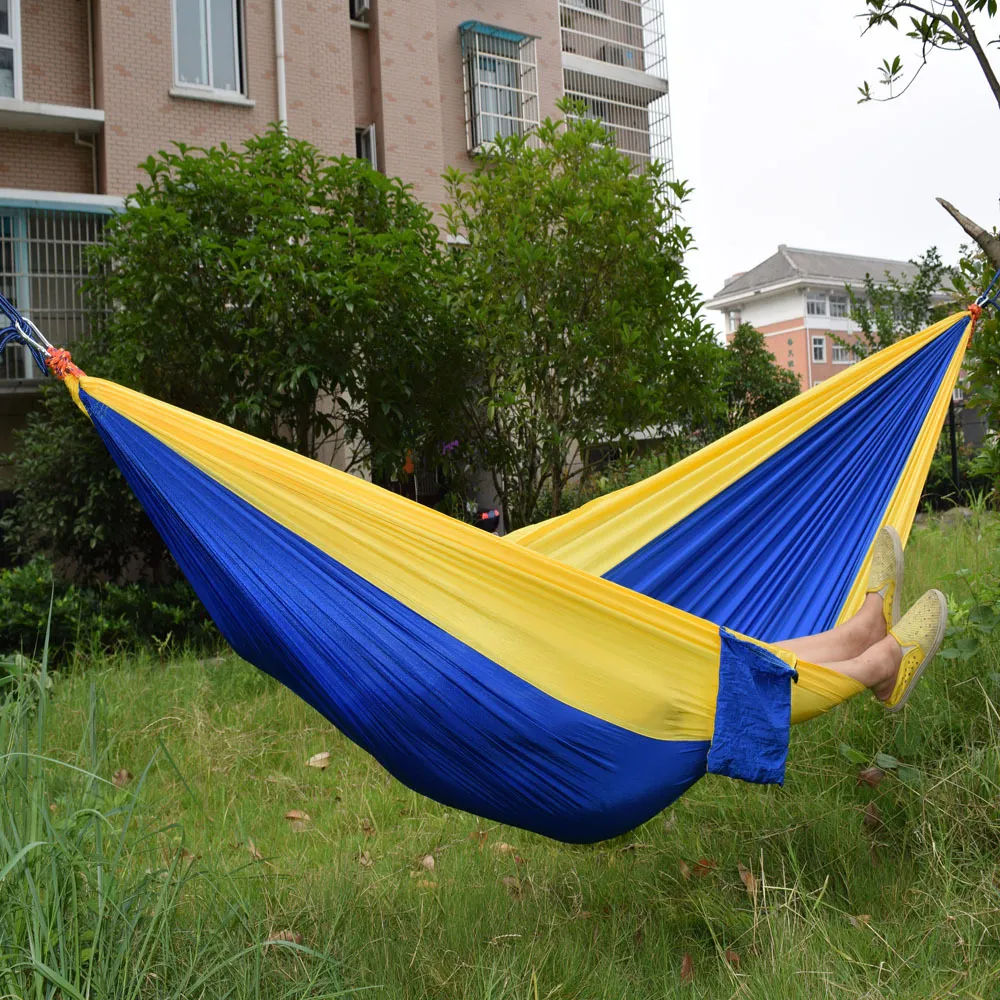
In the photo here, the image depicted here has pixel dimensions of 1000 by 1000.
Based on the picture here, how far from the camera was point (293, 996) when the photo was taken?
1.51m

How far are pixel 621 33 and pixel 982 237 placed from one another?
1146 cm

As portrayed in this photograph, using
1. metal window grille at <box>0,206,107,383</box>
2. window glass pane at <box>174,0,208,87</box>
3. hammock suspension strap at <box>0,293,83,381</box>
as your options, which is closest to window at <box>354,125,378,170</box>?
window glass pane at <box>174,0,208,87</box>

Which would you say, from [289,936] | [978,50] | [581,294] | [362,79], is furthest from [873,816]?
[362,79]

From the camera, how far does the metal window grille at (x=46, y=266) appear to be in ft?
21.7

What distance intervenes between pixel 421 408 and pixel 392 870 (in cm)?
284

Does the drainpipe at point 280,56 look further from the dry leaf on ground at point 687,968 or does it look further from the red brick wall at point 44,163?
the dry leaf on ground at point 687,968

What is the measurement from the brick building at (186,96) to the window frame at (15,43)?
13 millimetres

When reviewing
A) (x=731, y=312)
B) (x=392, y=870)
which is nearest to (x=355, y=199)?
(x=392, y=870)

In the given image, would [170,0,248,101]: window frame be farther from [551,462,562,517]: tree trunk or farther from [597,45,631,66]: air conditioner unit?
[597,45,631,66]: air conditioner unit

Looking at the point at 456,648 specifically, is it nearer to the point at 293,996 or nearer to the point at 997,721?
the point at 293,996

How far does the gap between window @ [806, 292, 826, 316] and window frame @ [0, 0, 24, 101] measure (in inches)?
913

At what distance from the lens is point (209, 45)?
24.1 feet

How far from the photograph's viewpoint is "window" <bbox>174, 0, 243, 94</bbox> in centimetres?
724

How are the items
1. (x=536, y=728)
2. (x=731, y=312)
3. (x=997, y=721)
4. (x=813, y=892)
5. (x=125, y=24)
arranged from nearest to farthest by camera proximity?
(x=536, y=728) → (x=813, y=892) → (x=997, y=721) → (x=125, y=24) → (x=731, y=312)
